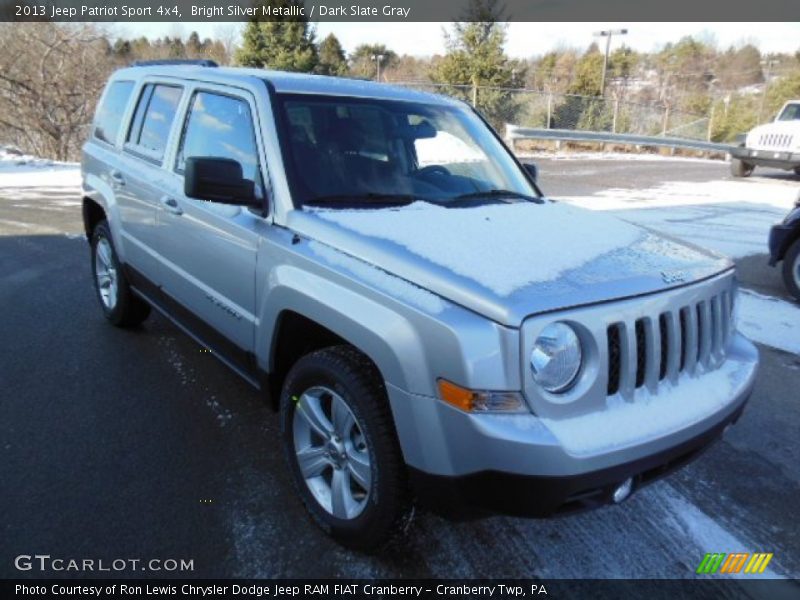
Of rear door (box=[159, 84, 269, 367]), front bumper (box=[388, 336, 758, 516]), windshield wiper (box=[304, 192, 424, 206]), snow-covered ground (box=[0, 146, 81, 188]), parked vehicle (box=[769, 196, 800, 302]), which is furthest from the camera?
snow-covered ground (box=[0, 146, 81, 188])

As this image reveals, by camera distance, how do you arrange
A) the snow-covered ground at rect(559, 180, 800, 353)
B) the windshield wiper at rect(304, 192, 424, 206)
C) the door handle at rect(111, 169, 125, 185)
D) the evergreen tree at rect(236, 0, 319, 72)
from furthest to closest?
1. the evergreen tree at rect(236, 0, 319, 72)
2. the snow-covered ground at rect(559, 180, 800, 353)
3. the door handle at rect(111, 169, 125, 185)
4. the windshield wiper at rect(304, 192, 424, 206)

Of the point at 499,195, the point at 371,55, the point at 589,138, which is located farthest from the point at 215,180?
the point at 371,55

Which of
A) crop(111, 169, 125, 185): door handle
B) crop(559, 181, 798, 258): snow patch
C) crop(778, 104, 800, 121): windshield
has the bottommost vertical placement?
crop(559, 181, 798, 258): snow patch

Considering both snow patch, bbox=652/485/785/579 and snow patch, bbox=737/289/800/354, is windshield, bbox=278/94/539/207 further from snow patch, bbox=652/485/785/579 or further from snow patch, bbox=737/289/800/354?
snow patch, bbox=737/289/800/354

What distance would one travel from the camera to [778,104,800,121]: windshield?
16406 mm

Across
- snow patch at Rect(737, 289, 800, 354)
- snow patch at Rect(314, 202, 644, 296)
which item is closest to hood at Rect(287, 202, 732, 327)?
snow patch at Rect(314, 202, 644, 296)

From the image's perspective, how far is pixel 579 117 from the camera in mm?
25891

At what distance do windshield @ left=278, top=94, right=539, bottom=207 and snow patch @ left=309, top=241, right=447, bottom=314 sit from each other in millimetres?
407

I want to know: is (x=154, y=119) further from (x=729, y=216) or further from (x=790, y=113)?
(x=790, y=113)

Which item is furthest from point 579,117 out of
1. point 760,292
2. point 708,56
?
point 708,56

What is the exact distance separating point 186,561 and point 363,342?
3.84ft

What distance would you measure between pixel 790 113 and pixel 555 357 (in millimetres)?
18400

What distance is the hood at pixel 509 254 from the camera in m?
2.06

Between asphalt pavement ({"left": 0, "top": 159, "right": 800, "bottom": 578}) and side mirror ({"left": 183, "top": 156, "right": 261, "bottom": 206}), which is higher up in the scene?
side mirror ({"left": 183, "top": 156, "right": 261, "bottom": 206})
